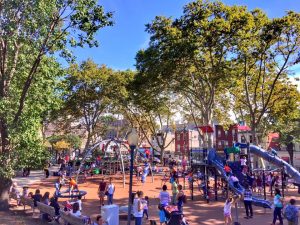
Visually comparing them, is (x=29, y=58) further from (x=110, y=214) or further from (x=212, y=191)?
(x=212, y=191)

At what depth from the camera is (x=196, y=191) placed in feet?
88.2

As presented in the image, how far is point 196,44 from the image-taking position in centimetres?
2525

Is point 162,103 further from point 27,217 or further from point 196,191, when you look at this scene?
point 27,217

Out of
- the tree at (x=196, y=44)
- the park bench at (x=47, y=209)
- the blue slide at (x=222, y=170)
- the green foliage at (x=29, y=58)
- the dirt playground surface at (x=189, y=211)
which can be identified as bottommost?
the dirt playground surface at (x=189, y=211)

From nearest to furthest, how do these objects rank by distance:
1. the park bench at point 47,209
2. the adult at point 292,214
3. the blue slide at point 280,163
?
the adult at point 292,214 → the park bench at point 47,209 → the blue slide at point 280,163

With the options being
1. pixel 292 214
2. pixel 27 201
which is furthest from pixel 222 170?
pixel 27 201

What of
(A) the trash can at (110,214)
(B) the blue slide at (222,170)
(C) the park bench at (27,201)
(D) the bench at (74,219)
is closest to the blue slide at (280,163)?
(B) the blue slide at (222,170)

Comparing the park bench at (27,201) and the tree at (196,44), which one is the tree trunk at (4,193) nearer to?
the park bench at (27,201)

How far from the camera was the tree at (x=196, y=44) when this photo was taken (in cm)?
2516

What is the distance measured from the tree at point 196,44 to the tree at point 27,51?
9.68m

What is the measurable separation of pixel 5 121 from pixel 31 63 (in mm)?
3496

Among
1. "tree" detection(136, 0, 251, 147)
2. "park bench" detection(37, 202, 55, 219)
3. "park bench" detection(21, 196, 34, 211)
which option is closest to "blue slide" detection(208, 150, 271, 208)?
"tree" detection(136, 0, 251, 147)

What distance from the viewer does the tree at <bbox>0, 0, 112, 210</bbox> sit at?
621 inches

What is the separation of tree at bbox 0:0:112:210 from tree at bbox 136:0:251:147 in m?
9.68
